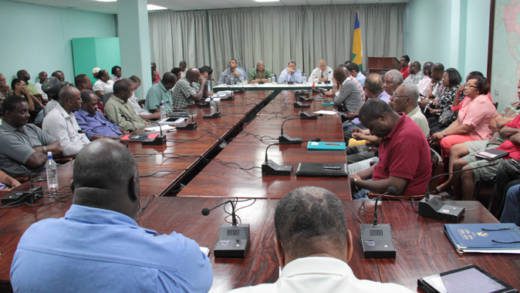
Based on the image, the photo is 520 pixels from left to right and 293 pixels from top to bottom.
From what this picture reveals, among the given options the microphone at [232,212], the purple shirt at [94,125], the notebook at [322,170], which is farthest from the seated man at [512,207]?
the purple shirt at [94,125]

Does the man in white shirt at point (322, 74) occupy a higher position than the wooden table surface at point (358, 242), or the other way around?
the man in white shirt at point (322, 74)

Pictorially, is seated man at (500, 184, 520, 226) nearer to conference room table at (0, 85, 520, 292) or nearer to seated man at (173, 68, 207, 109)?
conference room table at (0, 85, 520, 292)

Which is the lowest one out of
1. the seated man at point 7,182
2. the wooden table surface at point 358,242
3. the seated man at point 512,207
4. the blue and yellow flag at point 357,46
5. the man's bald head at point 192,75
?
the seated man at point 512,207

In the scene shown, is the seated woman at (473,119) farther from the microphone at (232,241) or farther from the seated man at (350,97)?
the microphone at (232,241)

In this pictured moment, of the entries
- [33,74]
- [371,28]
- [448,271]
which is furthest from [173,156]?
[371,28]

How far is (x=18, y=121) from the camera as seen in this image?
339 cm

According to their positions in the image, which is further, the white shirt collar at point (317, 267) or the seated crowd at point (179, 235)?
the seated crowd at point (179, 235)

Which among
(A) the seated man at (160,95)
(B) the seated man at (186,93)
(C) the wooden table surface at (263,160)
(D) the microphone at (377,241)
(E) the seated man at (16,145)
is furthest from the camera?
(B) the seated man at (186,93)

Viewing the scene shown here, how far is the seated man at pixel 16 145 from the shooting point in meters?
3.32

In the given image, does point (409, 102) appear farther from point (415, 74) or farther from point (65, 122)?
point (415, 74)

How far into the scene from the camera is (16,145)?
3324 millimetres

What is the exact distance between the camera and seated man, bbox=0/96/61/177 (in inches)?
131

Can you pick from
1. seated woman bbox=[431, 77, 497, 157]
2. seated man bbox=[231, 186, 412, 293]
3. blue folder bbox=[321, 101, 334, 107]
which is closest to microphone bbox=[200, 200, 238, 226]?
seated man bbox=[231, 186, 412, 293]

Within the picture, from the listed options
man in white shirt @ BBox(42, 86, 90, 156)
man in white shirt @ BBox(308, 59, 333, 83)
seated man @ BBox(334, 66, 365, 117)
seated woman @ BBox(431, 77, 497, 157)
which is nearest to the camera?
man in white shirt @ BBox(42, 86, 90, 156)
